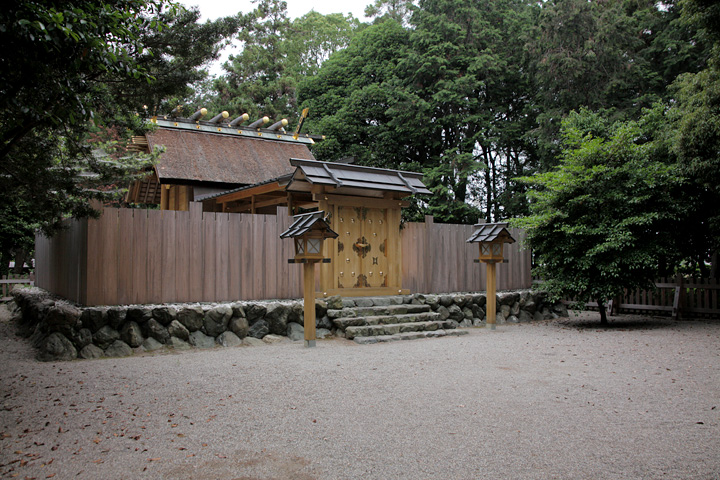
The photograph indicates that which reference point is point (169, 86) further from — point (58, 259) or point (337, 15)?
point (337, 15)

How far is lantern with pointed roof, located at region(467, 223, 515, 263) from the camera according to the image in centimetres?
1079

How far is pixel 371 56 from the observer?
82.2 feet

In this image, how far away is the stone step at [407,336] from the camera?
9242 millimetres

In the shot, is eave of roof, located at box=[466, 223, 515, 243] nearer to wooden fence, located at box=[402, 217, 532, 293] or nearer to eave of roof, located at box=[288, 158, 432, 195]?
wooden fence, located at box=[402, 217, 532, 293]

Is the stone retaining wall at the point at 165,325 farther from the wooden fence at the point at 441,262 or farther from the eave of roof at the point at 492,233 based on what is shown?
the eave of roof at the point at 492,233

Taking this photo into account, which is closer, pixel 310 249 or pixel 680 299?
pixel 310 249

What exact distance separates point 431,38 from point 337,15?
1661cm

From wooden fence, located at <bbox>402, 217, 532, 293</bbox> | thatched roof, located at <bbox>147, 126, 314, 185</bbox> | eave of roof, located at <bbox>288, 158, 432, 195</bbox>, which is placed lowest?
wooden fence, located at <bbox>402, 217, 532, 293</bbox>

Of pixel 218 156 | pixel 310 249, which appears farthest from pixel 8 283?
pixel 310 249

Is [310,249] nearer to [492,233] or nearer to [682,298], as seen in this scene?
[492,233]

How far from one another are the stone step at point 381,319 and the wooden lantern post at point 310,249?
1.04 meters

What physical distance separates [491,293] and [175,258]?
21.5ft

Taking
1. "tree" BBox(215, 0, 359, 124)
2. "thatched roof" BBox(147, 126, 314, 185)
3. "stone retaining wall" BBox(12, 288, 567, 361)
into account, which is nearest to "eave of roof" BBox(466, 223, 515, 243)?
"stone retaining wall" BBox(12, 288, 567, 361)

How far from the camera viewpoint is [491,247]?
11.0 metres
